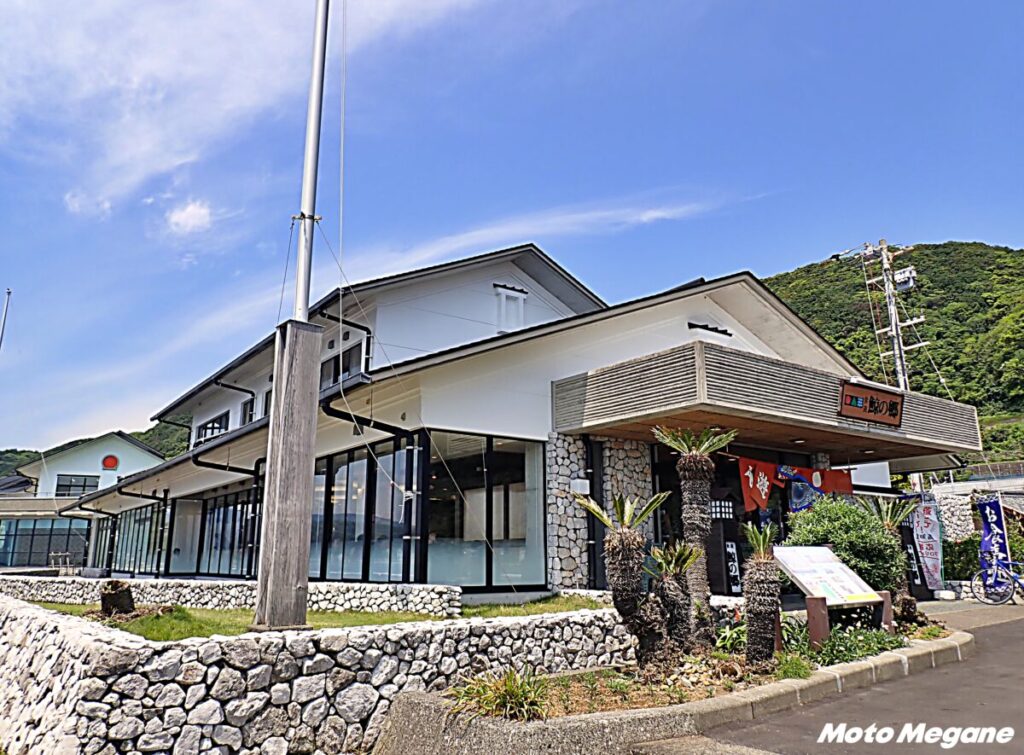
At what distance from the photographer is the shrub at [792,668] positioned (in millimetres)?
7254

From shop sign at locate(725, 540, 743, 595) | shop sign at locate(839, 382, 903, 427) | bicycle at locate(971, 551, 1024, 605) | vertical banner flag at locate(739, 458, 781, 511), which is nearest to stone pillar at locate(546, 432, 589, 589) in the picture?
shop sign at locate(725, 540, 743, 595)

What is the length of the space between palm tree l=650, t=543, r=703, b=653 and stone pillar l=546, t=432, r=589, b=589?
481 centimetres

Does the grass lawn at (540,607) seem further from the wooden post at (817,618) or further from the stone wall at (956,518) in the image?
the stone wall at (956,518)

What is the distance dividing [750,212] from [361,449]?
1008cm

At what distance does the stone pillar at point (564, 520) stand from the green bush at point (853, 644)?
15.3 ft

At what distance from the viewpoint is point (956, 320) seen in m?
40.7

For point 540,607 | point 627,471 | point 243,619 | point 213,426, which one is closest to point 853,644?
point 540,607

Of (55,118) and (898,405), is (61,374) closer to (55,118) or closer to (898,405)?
(55,118)

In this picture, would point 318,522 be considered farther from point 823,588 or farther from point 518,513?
point 823,588

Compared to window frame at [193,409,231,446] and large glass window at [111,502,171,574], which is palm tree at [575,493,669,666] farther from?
large glass window at [111,502,171,574]

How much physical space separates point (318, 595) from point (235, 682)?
6578 millimetres

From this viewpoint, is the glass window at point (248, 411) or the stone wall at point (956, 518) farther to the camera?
the stone wall at point (956, 518)

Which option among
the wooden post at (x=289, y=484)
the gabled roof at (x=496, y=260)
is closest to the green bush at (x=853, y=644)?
the wooden post at (x=289, y=484)

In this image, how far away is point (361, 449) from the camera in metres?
13.7
